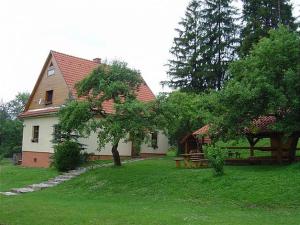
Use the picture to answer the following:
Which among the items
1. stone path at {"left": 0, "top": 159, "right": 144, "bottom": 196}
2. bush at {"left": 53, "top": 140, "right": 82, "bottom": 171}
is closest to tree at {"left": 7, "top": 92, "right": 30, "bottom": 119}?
bush at {"left": 53, "top": 140, "right": 82, "bottom": 171}

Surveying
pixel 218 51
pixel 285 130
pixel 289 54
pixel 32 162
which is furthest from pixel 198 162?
pixel 218 51

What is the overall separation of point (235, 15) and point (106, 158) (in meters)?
20.0

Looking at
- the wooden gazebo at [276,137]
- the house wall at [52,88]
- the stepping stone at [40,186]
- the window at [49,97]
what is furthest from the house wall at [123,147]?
the wooden gazebo at [276,137]

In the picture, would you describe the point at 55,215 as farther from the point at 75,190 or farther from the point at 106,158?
the point at 106,158

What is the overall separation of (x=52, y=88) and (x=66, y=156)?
8597 millimetres

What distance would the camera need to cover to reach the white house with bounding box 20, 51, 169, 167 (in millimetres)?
30781

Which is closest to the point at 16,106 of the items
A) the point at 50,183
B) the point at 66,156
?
the point at 66,156

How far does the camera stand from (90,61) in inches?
1371

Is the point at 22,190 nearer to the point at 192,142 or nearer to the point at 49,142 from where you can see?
the point at 49,142

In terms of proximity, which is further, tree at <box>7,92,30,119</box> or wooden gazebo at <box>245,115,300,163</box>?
tree at <box>7,92,30,119</box>

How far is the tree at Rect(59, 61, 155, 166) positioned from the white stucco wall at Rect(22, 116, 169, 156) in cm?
591

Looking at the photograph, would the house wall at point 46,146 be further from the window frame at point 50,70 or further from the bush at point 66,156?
the window frame at point 50,70

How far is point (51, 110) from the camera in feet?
103

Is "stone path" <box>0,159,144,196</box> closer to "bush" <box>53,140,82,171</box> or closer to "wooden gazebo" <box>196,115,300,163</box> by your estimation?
"bush" <box>53,140,82,171</box>
